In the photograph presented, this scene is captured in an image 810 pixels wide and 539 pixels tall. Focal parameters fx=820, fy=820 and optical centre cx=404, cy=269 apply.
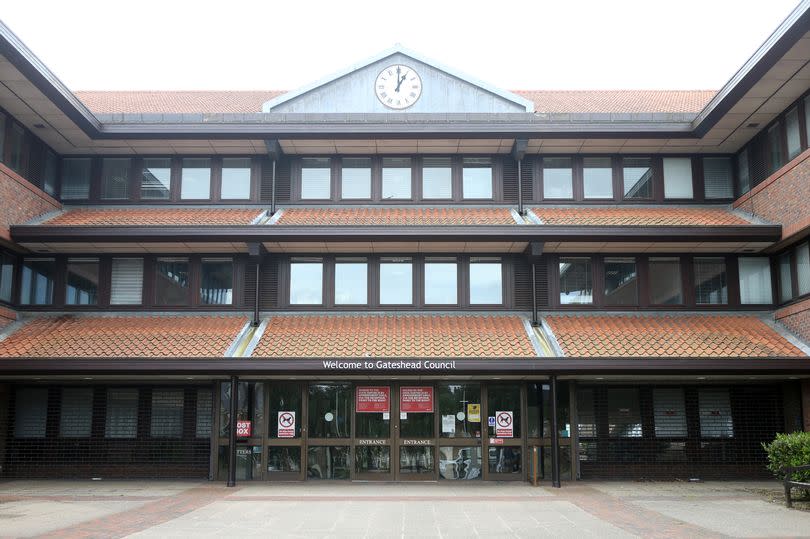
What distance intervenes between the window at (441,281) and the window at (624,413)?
16.3 feet

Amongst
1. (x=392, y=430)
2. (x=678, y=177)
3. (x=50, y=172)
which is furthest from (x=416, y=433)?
(x=50, y=172)

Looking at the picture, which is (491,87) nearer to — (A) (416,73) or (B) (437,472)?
(A) (416,73)

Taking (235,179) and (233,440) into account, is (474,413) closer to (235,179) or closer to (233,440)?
(233,440)

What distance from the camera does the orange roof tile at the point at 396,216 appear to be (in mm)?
22109

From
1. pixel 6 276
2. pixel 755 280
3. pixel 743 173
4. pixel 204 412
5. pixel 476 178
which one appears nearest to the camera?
pixel 204 412

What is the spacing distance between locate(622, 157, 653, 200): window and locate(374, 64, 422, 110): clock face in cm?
651

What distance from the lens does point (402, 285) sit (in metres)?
22.8

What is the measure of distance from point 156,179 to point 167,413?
6.99m

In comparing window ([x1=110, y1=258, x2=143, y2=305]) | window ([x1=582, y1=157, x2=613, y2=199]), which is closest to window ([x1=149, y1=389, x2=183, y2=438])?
window ([x1=110, y1=258, x2=143, y2=305])

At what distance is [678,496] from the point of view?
1770 centimetres

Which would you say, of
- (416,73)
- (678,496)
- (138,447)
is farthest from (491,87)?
(138,447)

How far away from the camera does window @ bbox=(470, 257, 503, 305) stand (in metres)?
22.7

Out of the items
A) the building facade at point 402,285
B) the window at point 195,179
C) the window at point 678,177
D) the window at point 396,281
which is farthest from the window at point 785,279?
the window at point 195,179

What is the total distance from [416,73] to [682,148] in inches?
317
